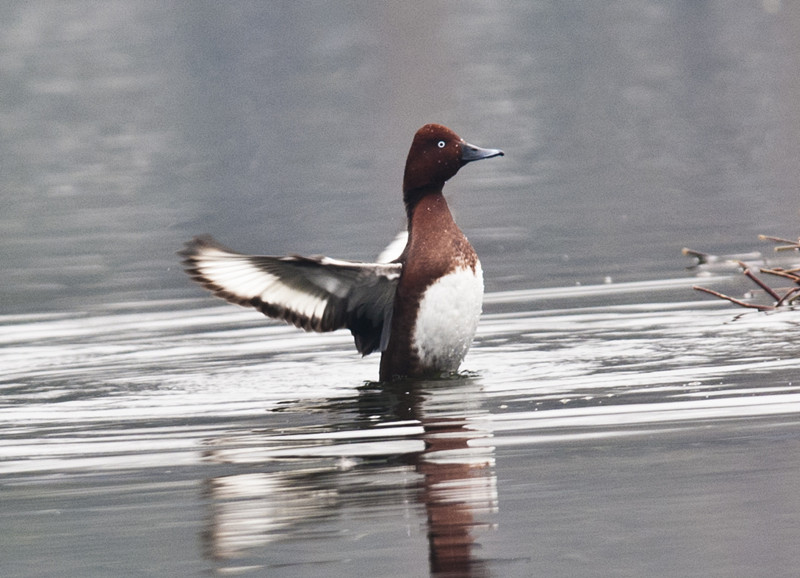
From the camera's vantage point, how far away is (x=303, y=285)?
774 cm

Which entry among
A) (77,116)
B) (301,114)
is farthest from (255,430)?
(77,116)

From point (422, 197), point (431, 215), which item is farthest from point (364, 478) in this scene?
point (422, 197)

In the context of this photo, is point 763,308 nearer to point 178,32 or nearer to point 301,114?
point 301,114

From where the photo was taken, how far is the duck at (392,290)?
7.59m

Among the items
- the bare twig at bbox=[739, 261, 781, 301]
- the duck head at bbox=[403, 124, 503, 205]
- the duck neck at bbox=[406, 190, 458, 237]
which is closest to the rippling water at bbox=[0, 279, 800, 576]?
the bare twig at bbox=[739, 261, 781, 301]

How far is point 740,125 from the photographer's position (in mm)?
21656

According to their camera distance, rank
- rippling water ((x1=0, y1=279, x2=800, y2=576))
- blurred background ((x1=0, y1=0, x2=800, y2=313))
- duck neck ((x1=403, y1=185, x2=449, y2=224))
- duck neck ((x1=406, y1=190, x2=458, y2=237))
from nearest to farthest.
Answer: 1. rippling water ((x1=0, y1=279, x2=800, y2=576))
2. duck neck ((x1=406, y1=190, x2=458, y2=237))
3. duck neck ((x1=403, y1=185, x2=449, y2=224))
4. blurred background ((x1=0, y1=0, x2=800, y2=313))

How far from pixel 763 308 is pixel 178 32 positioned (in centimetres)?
5252

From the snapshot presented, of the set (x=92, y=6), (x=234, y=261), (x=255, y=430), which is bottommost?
(x=255, y=430)

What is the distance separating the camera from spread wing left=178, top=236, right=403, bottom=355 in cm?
752

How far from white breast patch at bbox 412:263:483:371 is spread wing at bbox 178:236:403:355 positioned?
8.9 inches

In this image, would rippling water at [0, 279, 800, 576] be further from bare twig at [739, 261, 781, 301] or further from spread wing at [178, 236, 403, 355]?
spread wing at [178, 236, 403, 355]

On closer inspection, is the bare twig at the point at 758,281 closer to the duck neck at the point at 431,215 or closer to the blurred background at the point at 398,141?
the duck neck at the point at 431,215

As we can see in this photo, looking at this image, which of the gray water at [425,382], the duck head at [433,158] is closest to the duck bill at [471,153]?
the duck head at [433,158]
